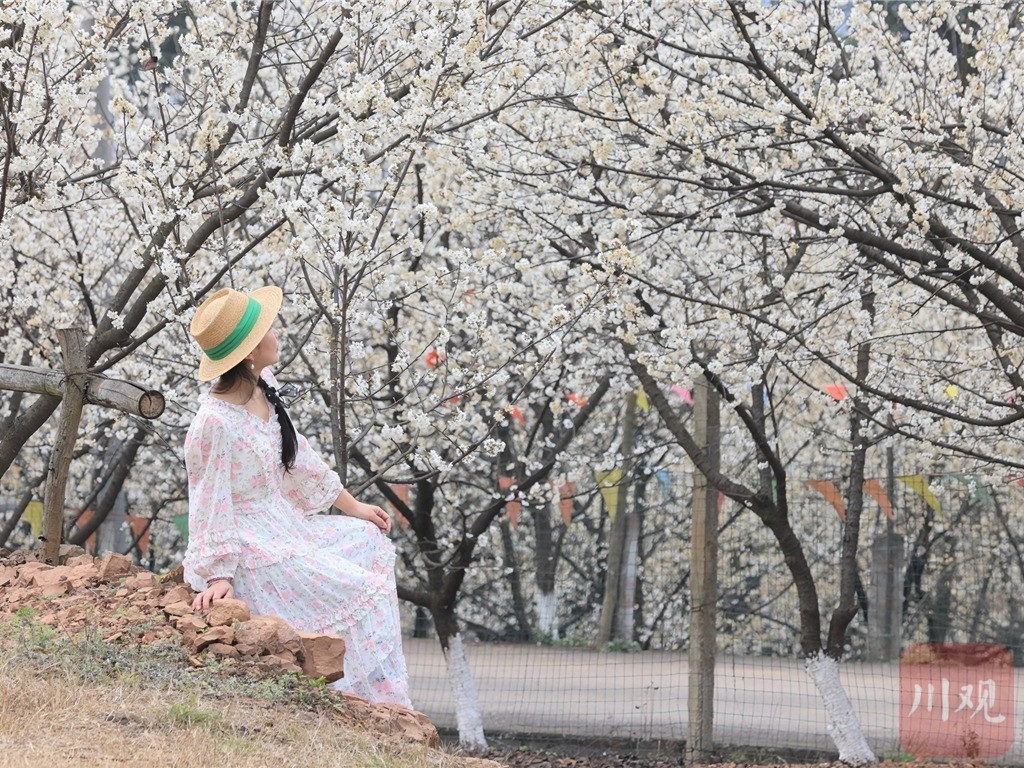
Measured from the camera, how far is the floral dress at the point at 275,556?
3980 millimetres

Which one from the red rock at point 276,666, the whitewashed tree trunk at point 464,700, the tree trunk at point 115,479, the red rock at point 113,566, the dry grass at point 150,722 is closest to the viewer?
the dry grass at point 150,722

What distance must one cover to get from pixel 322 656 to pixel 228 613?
32 cm

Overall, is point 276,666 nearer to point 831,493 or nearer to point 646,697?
point 831,493

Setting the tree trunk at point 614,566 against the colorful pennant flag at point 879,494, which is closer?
the colorful pennant flag at point 879,494

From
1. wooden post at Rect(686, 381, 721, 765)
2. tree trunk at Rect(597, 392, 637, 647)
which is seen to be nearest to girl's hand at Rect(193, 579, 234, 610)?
wooden post at Rect(686, 381, 721, 765)

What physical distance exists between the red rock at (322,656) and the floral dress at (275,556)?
117mm

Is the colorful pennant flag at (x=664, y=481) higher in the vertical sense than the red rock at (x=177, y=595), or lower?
higher

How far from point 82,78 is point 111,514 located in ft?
15.9

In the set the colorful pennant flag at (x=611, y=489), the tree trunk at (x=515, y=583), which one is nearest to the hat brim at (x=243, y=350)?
the colorful pennant flag at (x=611, y=489)

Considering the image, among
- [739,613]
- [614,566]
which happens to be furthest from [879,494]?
[614,566]

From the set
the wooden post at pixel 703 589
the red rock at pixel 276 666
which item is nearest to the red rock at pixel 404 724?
the red rock at pixel 276 666

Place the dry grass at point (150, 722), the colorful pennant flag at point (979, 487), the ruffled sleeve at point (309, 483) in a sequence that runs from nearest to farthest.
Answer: the dry grass at point (150, 722)
the ruffled sleeve at point (309, 483)
the colorful pennant flag at point (979, 487)

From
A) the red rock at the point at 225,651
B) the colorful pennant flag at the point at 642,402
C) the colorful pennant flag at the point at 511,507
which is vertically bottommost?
the red rock at the point at 225,651

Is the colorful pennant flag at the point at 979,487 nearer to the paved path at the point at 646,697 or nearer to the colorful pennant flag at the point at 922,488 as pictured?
the colorful pennant flag at the point at 922,488
